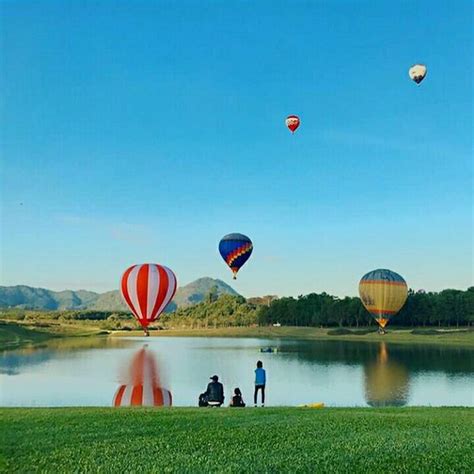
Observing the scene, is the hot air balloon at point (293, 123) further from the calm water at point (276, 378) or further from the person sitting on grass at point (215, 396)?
the person sitting on grass at point (215, 396)

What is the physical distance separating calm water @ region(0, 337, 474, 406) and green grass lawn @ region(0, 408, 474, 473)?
41.4 ft

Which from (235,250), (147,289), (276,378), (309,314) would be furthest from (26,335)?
(276,378)

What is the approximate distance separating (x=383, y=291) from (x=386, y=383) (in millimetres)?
37538

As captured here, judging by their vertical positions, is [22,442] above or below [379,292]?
below

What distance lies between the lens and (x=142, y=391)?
28562mm

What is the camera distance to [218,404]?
51.0ft

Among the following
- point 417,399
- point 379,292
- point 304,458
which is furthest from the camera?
point 379,292

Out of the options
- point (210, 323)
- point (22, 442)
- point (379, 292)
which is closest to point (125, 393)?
point (22, 442)

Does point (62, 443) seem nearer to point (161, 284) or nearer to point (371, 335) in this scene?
point (161, 284)

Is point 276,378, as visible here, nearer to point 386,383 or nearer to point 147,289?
point 386,383

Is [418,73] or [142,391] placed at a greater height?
[418,73]

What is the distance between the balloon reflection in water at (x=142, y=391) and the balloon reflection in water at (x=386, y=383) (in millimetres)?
9529

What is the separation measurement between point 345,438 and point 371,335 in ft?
255

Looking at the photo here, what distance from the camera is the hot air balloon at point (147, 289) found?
38.7m
